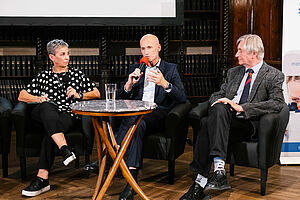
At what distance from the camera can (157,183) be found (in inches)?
125

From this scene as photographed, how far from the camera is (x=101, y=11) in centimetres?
517

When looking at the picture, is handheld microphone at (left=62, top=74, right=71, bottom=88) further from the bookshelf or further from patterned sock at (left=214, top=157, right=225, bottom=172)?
the bookshelf

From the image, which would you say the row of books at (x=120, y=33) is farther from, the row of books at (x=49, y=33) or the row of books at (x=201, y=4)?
the row of books at (x=201, y=4)

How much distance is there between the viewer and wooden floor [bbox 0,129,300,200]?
2895 millimetres

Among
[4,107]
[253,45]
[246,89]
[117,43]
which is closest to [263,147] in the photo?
[246,89]

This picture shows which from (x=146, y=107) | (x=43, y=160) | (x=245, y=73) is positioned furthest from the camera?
(x=245, y=73)

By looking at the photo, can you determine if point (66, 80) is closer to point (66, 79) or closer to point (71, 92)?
point (66, 79)

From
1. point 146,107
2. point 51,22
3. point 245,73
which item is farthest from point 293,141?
point 51,22

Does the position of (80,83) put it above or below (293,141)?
above

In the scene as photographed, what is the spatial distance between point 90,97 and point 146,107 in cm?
91

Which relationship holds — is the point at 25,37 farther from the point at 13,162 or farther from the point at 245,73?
the point at 245,73

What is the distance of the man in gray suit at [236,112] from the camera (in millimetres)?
2764

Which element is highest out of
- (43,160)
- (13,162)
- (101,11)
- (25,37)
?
(101,11)

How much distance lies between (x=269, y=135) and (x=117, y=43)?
3439mm
